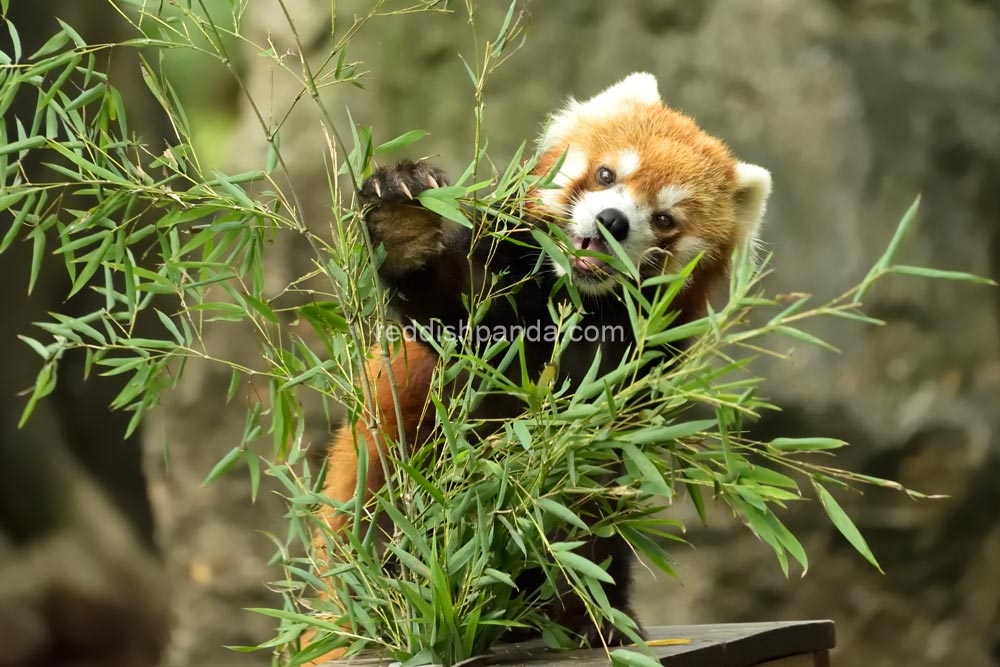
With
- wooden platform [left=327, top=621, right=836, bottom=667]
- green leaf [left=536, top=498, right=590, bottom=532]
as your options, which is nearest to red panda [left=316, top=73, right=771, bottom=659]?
wooden platform [left=327, top=621, right=836, bottom=667]

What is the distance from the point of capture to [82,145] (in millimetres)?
1467

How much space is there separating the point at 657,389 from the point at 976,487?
2552 millimetres

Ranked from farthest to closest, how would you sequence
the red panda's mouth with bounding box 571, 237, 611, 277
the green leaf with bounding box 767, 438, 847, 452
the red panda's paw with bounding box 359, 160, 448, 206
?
the red panda's mouth with bounding box 571, 237, 611, 277 < the red panda's paw with bounding box 359, 160, 448, 206 < the green leaf with bounding box 767, 438, 847, 452

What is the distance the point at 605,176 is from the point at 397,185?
27.8 inches

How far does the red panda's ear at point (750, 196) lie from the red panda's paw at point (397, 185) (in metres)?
0.96

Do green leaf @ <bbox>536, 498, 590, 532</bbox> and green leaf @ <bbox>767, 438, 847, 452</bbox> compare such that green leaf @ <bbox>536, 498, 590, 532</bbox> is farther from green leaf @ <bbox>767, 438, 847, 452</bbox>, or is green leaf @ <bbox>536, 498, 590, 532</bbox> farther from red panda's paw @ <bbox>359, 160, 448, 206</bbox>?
red panda's paw @ <bbox>359, 160, 448, 206</bbox>

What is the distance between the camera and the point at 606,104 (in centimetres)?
240

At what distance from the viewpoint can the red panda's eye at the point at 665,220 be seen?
7.07 feet

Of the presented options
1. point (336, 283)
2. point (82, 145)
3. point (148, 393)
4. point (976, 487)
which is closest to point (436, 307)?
point (336, 283)

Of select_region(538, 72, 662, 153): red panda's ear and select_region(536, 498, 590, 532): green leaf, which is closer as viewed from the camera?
select_region(536, 498, 590, 532): green leaf

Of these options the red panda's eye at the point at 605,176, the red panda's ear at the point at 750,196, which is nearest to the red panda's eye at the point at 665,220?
the red panda's eye at the point at 605,176

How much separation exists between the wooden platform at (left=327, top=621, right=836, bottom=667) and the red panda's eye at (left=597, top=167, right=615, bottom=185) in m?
0.88

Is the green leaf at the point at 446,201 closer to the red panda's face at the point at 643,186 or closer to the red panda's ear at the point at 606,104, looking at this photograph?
the red panda's face at the point at 643,186

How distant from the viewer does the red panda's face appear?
2.05 metres
